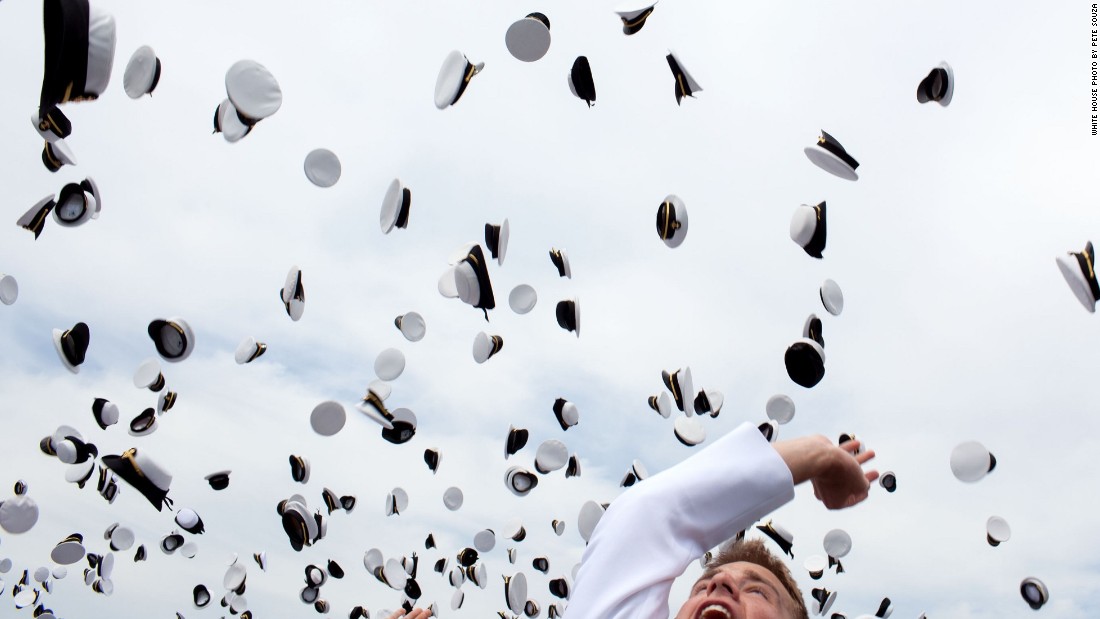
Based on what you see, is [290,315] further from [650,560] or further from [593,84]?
[650,560]

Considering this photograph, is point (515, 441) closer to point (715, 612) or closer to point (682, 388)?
point (682, 388)

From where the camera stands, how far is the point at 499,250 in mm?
8070

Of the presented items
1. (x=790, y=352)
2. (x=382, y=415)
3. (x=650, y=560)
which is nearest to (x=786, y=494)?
(x=650, y=560)

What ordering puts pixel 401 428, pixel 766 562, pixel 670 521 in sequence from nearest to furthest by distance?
pixel 670 521, pixel 766 562, pixel 401 428

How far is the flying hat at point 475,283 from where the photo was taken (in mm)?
7539

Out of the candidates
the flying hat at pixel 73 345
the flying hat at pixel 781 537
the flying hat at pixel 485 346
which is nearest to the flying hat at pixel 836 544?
the flying hat at pixel 781 537

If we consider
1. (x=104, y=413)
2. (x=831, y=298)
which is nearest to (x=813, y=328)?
(x=831, y=298)

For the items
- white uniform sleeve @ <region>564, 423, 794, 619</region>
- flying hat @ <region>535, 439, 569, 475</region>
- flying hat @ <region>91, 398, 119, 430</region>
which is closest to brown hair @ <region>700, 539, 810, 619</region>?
white uniform sleeve @ <region>564, 423, 794, 619</region>

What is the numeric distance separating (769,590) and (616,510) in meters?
1.95

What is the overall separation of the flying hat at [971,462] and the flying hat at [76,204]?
937 cm

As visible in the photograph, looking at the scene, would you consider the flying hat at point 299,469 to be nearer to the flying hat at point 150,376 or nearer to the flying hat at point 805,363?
the flying hat at point 150,376

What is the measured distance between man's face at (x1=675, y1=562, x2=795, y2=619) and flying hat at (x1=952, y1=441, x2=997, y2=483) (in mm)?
4675

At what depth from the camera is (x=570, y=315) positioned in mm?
9320

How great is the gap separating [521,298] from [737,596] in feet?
21.2
